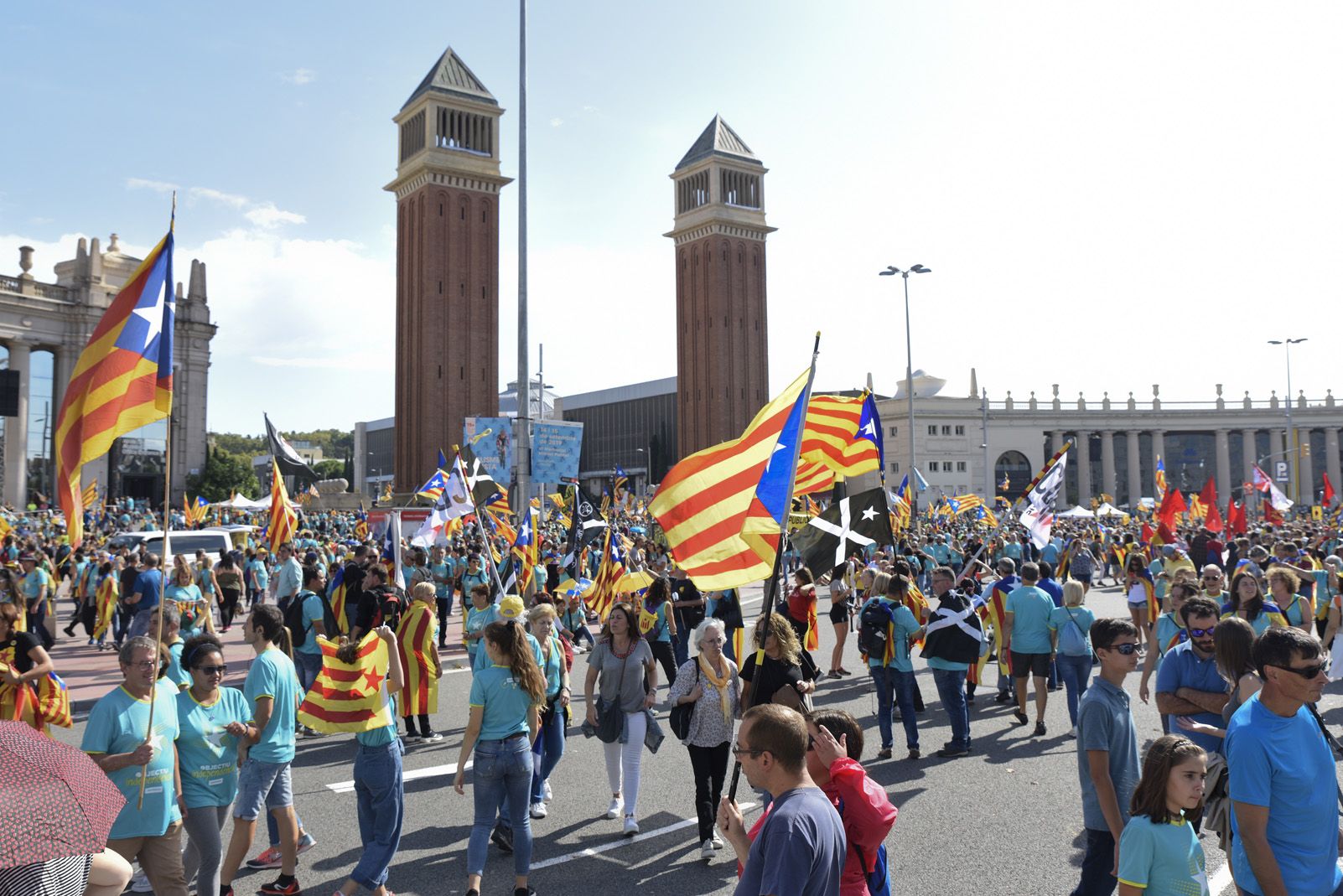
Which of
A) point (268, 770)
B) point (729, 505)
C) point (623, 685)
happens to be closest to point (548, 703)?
point (623, 685)

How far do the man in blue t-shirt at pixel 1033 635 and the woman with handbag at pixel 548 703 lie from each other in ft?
16.1

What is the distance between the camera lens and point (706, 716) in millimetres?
6305

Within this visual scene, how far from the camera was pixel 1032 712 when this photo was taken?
10.7 m

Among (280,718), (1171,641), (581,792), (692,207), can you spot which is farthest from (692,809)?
(692,207)

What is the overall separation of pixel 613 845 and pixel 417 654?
3021mm

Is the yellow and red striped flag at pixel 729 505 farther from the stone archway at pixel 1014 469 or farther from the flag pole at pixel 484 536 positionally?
the stone archway at pixel 1014 469

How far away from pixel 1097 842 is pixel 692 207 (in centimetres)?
8151

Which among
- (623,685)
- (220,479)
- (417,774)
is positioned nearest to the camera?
(623,685)

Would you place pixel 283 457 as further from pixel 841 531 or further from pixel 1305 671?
pixel 1305 671

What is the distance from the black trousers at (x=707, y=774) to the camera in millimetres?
6309

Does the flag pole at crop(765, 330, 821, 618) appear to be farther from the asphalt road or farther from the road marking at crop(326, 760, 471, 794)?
the road marking at crop(326, 760, 471, 794)

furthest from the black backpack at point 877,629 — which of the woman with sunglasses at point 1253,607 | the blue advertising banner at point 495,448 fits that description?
the blue advertising banner at point 495,448

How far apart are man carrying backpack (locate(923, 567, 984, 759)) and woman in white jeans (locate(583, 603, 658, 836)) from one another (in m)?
3.03

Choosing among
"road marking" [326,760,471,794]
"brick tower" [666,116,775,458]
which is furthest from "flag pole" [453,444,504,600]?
"brick tower" [666,116,775,458]
